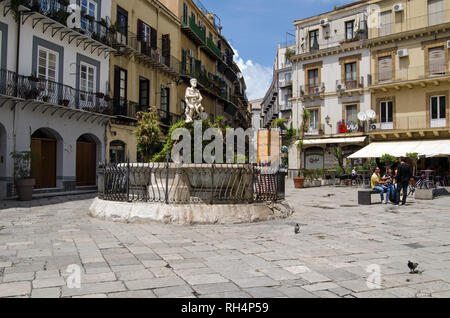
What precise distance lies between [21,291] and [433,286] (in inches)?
180

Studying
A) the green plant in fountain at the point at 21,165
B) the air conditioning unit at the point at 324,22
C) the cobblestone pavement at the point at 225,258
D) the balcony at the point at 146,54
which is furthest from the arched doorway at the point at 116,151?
the air conditioning unit at the point at 324,22

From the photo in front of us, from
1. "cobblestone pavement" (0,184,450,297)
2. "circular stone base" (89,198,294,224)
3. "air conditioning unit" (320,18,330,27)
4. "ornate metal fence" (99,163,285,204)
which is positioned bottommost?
"cobblestone pavement" (0,184,450,297)

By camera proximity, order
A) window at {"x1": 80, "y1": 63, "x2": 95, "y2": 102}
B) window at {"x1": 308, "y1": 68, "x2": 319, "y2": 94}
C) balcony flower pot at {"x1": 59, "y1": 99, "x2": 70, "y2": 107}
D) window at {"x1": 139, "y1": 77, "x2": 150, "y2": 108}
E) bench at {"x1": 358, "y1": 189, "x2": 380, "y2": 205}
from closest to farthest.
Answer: bench at {"x1": 358, "y1": 189, "x2": 380, "y2": 205}
balcony flower pot at {"x1": 59, "y1": 99, "x2": 70, "y2": 107}
window at {"x1": 80, "y1": 63, "x2": 95, "y2": 102}
window at {"x1": 139, "y1": 77, "x2": 150, "y2": 108}
window at {"x1": 308, "y1": 68, "x2": 319, "y2": 94}

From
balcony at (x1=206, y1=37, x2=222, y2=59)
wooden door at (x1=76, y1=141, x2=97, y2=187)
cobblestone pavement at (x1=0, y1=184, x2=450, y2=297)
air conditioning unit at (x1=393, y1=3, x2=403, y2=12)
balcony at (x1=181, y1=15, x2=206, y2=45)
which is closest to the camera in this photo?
cobblestone pavement at (x1=0, y1=184, x2=450, y2=297)

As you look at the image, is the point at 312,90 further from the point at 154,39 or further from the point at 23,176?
the point at 23,176

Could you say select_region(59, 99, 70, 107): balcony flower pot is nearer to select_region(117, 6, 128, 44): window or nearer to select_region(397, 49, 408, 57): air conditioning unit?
select_region(117, 6, 128, 44): window

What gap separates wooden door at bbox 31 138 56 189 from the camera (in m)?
17.4

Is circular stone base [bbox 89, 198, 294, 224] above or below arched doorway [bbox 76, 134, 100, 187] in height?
below

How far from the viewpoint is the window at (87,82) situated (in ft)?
62.7

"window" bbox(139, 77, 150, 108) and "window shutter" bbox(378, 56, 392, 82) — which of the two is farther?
"window shutter" bbox(378, 56, 392, 82)

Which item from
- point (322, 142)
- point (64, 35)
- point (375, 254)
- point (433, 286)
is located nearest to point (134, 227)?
point (375, 254)

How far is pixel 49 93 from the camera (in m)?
16.9

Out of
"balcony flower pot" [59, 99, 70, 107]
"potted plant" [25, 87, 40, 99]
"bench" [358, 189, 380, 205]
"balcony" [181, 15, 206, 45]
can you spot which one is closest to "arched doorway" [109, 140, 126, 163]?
"balcony flower pot" [59, 99, 70, 107]
